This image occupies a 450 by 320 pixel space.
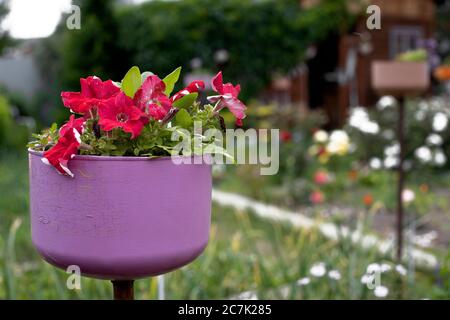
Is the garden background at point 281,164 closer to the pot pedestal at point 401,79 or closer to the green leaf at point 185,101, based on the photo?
the pot pedestal at point 401,79

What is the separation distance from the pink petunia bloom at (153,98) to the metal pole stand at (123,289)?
1.26 ft

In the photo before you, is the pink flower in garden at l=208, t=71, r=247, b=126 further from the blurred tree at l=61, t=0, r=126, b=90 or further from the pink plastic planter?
the blurred tree at l=61, t=0, r=126, b=90

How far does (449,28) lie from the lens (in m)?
16.4

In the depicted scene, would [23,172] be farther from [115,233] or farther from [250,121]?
[115,233]

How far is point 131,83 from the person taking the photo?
49.1 inches

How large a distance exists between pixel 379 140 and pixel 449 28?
10.1 m

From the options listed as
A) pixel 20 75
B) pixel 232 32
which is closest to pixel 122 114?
pixel 232 32

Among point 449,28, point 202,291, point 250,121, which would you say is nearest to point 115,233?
point 202,291

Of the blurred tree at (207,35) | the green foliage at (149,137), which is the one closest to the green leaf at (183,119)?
the green foliage at (149,137)

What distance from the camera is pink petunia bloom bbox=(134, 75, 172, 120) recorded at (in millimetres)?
1218

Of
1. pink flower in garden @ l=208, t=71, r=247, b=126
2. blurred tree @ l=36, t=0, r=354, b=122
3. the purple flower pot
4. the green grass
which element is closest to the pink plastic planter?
the green grass

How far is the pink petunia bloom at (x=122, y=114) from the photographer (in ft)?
3.83

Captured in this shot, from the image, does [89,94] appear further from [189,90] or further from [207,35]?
[207,35]

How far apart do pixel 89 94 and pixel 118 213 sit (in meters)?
0.27
